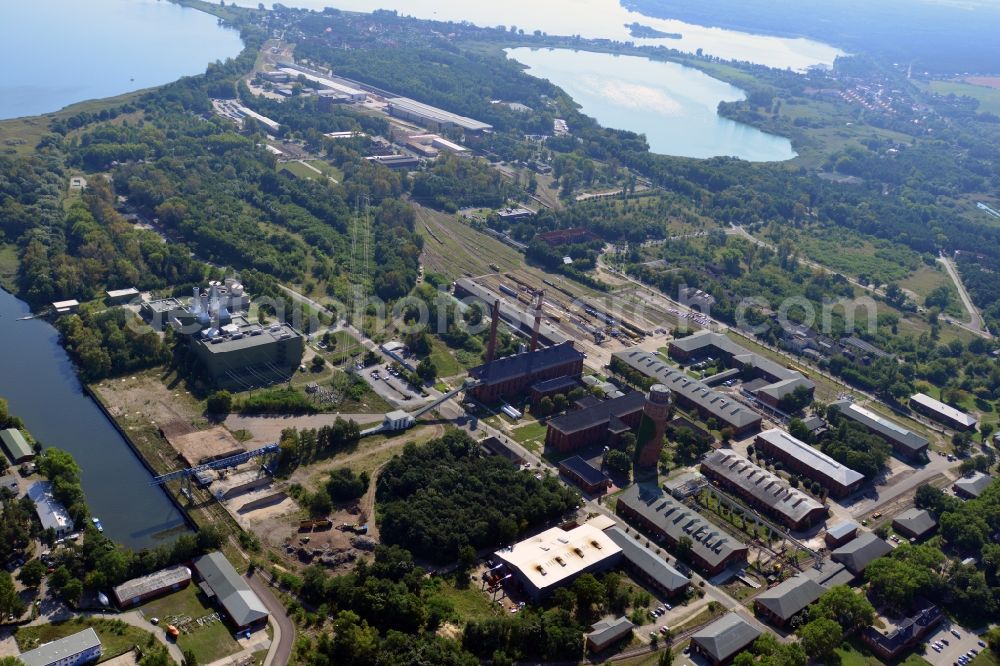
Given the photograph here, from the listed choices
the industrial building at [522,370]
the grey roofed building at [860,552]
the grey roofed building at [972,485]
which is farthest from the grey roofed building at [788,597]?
the industrial building at [522,370]

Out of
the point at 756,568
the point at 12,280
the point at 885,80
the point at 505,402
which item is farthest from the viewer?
the point at 885,80

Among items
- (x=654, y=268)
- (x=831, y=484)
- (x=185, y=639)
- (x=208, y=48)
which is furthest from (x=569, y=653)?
(x=208, y=48)

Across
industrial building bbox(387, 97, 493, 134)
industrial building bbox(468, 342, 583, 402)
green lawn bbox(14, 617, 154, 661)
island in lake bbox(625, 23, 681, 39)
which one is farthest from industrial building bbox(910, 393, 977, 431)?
island in lake bbox(625, 23, 681, 39)

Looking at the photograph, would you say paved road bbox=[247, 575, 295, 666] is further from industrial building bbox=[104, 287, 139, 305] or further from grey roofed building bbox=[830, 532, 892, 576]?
industrial building bbox=[104, 287, 139, 305]

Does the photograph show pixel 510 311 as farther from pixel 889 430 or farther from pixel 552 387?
pixel 889 430

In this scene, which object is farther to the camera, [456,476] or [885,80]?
[885,80]

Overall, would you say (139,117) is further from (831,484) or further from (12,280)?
(831,484)

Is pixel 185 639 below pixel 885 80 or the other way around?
below
